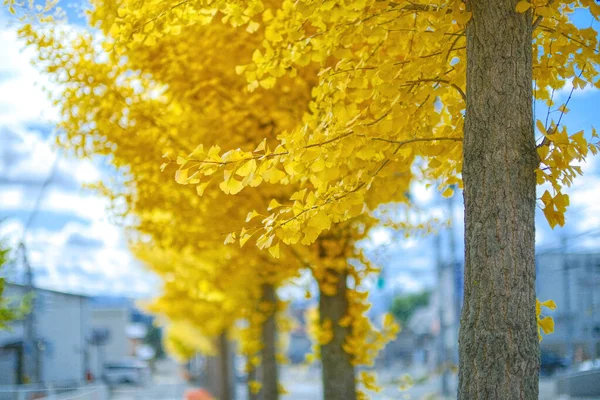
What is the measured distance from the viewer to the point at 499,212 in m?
3.57

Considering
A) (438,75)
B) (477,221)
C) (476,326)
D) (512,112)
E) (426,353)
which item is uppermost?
(438,75)

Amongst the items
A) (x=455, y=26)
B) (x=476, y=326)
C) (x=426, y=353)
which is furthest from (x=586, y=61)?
(x=426, y=353)

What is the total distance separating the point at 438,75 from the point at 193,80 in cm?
315

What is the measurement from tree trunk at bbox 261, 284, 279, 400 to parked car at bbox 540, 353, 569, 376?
20217 mm

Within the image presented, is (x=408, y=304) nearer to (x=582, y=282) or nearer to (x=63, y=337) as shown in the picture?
(x=63, y=337)

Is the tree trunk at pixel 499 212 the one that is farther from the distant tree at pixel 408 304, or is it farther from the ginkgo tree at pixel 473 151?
the distant tree at pixel 408 304

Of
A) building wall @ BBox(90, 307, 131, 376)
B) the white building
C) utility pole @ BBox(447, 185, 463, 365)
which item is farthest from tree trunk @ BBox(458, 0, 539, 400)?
building wall @ BBox(90, 307, 131, 376)

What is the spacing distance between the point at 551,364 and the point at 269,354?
21487 mm

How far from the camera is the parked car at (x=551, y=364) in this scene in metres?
30.8

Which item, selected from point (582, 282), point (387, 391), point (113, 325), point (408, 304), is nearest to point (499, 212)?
point (582, 282)

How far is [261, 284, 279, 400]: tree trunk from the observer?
12.9 metres

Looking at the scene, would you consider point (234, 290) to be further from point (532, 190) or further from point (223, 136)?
point (532, 190)

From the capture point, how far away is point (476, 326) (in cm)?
359

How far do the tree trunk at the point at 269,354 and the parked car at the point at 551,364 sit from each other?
20.2m
